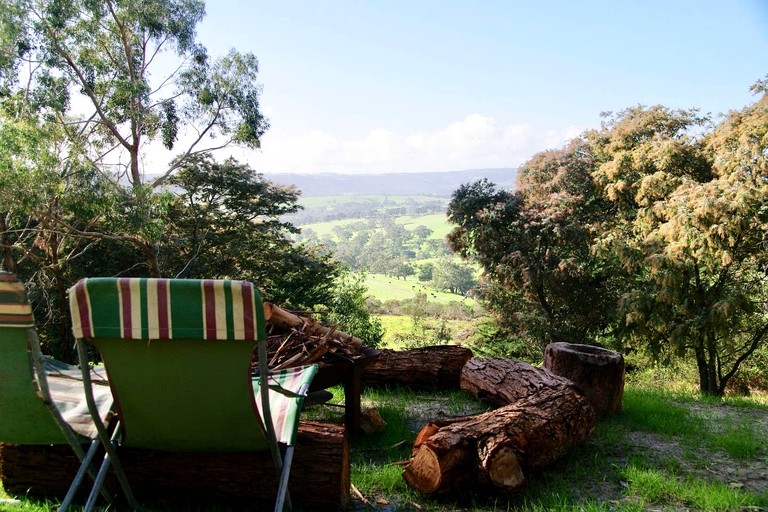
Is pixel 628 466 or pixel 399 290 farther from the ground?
pixel 628 466

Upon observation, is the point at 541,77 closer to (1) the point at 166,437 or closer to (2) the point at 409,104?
(1) the point at 166,437

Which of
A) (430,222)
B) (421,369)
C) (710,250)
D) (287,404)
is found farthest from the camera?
(430,222)

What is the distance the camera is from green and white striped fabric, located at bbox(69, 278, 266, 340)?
1594mm

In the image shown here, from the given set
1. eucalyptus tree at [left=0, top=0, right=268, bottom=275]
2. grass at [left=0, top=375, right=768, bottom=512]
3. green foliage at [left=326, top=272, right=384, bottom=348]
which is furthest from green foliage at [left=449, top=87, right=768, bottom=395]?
eucalyptus tree at [left=0, top=0, right=268, bottom=275]

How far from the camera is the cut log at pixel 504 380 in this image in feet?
11.6

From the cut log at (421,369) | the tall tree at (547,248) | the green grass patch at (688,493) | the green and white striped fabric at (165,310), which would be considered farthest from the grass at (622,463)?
the tall tree at (547,248)

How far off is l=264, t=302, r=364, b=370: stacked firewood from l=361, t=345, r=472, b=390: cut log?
114 centimetres

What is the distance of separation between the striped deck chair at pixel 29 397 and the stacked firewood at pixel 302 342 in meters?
1.12

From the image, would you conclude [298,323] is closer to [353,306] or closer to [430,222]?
[353,306]

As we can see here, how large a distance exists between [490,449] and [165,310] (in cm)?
163

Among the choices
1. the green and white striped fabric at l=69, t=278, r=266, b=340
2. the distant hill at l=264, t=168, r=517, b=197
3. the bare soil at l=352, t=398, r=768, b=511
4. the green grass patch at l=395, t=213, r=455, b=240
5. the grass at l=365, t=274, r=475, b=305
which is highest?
the distant hill at l=264, t=168, r=517, b=197

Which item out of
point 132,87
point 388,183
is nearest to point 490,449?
point 132,87

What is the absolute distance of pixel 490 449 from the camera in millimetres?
2504

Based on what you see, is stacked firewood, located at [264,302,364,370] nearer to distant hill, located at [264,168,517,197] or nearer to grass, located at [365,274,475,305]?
grass, located at [365,274,475,305]
